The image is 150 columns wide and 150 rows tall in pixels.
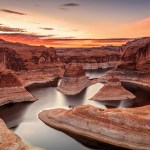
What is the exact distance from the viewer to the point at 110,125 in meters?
42.2

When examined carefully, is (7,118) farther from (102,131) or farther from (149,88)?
(149,88)

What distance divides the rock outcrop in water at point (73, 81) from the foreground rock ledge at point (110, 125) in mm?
32076

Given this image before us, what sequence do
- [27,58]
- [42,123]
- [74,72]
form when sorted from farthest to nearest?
1. [27,58]
2. [74,72]
3. [42,123]

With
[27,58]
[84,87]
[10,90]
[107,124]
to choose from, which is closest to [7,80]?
[10,90]

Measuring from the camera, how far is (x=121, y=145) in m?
39.4

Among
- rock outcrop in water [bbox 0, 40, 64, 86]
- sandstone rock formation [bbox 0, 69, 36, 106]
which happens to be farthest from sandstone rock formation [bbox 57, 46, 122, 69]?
sandstone rock formation [bbox 0, 69, 36, 106]

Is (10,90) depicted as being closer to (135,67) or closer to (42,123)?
(42,123)

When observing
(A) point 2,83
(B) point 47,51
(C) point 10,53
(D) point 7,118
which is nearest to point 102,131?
(D) point 7,118

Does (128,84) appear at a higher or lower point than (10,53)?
lower

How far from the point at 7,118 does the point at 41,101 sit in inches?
644

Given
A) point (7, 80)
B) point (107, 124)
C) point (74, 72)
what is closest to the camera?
point (107, 124)

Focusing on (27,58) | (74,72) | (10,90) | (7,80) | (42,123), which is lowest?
(42,123)

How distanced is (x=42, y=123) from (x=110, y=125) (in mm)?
12539

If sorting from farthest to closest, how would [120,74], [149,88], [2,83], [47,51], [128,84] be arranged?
[47,51] → [120,74] → [128,84] → [149,88] → [2,83]
